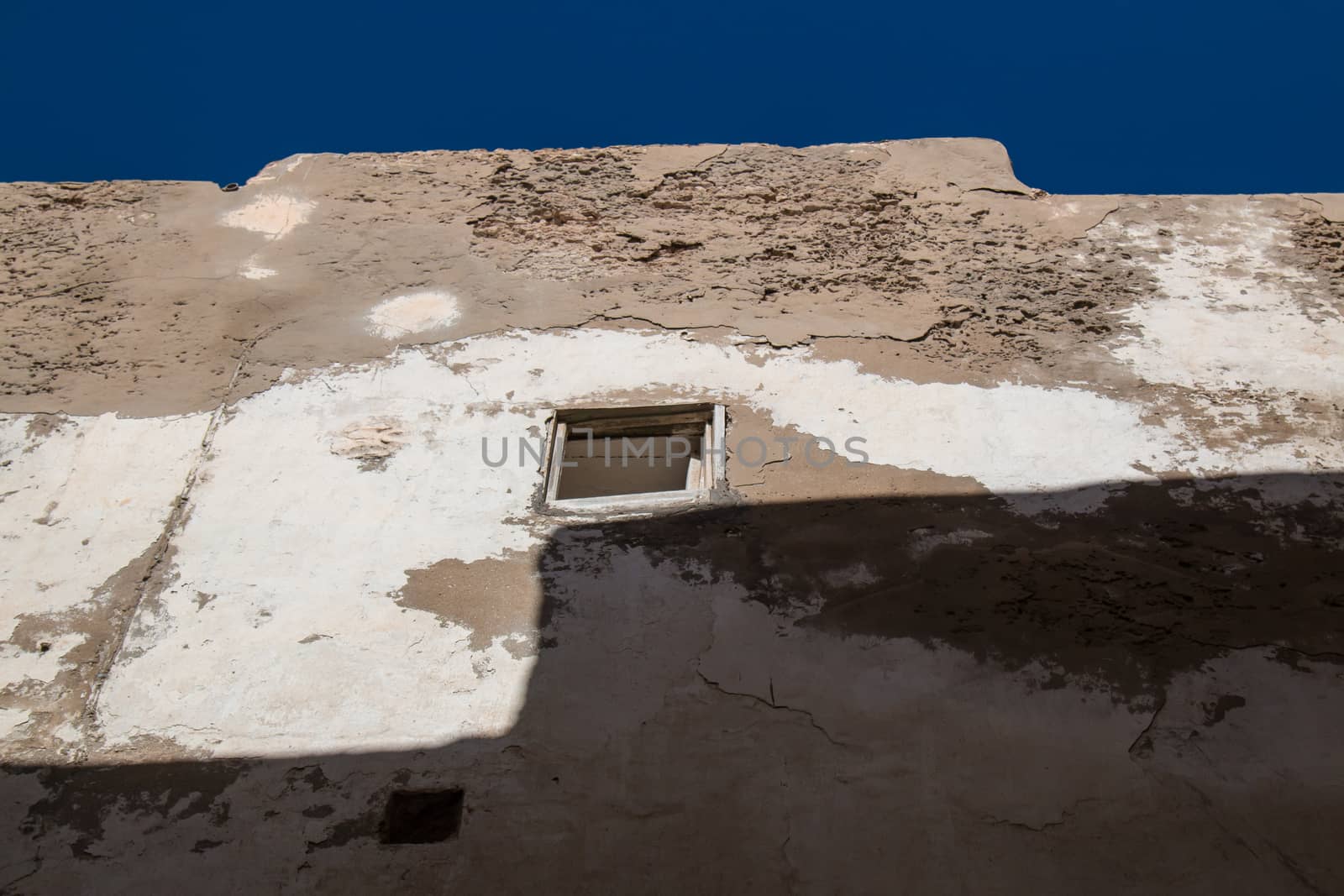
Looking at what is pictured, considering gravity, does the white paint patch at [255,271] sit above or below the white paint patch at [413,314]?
above

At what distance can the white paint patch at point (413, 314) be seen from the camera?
4.21m

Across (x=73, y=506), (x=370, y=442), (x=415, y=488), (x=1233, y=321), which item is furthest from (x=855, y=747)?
(x=73, y=506)

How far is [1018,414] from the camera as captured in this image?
3.77 m

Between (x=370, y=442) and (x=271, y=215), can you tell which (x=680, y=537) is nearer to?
(x=370, y=442)

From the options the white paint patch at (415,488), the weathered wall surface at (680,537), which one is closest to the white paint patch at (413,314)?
the weathered wall surface at (680,537)

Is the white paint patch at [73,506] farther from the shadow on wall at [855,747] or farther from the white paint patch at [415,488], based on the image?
the shadow on wall at [855,747]

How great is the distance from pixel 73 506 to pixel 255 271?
4.29 ft

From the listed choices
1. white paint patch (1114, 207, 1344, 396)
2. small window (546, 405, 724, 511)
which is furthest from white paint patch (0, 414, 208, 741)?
white paint patch (1114, 207, 1344, 396)

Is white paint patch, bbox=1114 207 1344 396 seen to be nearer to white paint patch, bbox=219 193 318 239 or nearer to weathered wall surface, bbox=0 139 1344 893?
Result: weathered wall surface, bbox=0 139 1344 893

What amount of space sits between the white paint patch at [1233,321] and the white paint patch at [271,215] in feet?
11.4

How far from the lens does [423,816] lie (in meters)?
2.80

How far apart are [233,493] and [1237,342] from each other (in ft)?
12.1

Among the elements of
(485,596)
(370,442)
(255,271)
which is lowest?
(485,596)

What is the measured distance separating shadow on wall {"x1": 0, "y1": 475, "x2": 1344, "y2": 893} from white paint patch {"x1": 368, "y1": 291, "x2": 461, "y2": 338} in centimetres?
127
